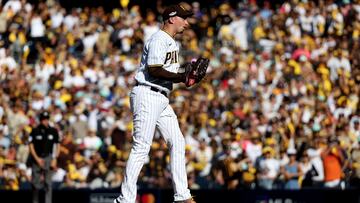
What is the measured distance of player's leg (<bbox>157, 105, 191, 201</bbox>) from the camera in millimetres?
11594

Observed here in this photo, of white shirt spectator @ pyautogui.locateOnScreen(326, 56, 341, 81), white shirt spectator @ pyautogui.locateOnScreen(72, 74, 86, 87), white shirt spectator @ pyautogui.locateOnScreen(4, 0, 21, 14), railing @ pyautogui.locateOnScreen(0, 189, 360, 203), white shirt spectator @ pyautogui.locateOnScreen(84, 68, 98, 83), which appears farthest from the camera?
white shirt spectator @ pyautogui.locateOnScreen(4, 0, 21, 14)

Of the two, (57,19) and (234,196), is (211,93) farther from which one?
(234,196)

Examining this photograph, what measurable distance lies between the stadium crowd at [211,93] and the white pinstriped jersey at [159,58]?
25.6 ft

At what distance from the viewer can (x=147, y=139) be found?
37.9 ft

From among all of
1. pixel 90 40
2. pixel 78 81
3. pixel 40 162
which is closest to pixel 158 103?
pixel 40 162

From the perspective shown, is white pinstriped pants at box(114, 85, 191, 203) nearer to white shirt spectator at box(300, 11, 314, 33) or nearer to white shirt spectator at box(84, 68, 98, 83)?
white shirt spectator at box(84, 68, 98, 83)

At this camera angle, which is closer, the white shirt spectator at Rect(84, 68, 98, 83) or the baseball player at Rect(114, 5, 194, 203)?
the baseball player at Rect(114, 5, 194, 203)

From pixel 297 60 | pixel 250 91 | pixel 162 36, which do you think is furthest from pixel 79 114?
pixel 162 36

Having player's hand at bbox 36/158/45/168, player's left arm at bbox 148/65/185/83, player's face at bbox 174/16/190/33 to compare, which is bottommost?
player's hand at bbox 36/158/45/168

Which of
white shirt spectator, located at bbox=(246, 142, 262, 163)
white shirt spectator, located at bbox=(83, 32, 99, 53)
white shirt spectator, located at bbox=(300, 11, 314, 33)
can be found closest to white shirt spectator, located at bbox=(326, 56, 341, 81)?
Answer: white shirt spectator, located at bbox=(300, 11, 314, 33)

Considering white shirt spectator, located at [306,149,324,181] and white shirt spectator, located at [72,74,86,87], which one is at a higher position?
white shirt spectator, located at [72,74,86,87]

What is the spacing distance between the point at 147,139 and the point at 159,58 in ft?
2.97

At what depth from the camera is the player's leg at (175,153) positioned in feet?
38.0

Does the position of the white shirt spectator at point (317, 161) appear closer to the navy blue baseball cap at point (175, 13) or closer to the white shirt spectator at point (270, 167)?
the white shirt spectator at point (270, 167)
